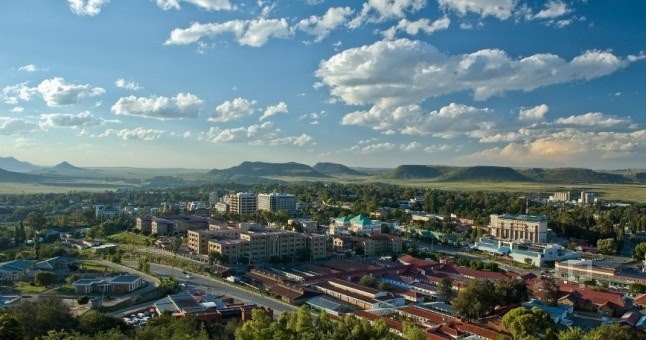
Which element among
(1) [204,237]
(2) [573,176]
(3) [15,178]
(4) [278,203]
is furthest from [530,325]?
(2) [573,176]

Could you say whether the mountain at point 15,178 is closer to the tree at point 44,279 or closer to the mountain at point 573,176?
the tree at point 44,279

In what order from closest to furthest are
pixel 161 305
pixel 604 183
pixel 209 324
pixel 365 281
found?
1. pixel 209 324
2. pixel 161 305
3. pixel 365 281
4. pixel 604 183

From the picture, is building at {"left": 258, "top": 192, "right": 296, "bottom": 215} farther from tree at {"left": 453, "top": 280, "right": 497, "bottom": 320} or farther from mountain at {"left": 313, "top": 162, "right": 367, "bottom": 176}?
mountain at {"left": 313, "top": 162, "right": 367, "bottom": 176}

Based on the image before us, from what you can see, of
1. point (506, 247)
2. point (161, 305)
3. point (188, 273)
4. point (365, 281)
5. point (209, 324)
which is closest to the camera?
point (209, 324)

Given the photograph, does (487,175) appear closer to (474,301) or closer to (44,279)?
(474,301)

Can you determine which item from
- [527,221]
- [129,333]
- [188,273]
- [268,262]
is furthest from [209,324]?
[527,221]

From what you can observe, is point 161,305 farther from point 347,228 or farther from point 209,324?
point 347,228

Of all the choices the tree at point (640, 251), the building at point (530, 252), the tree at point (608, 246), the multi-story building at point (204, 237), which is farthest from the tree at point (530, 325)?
the tree at point (608, 246)
